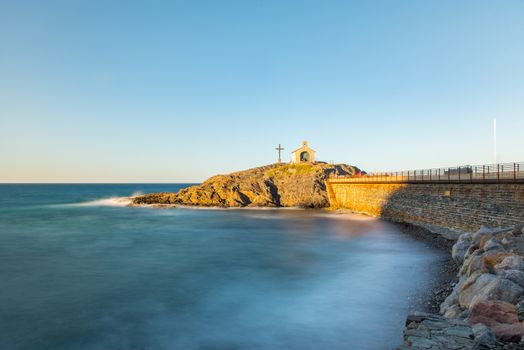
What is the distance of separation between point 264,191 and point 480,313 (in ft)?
206

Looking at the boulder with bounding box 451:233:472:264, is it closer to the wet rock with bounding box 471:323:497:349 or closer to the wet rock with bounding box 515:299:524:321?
the wet rock with bounding box 515:299:524:321

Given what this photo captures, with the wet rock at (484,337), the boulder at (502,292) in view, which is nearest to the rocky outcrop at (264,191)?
the boulder at (502,292)

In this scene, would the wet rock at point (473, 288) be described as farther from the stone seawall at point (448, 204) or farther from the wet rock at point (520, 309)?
the stone seawall at point (448, 204)

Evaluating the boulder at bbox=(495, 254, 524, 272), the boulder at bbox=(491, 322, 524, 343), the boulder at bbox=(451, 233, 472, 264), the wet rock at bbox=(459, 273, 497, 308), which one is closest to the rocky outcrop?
the boulder at bbox=(451, 233, 472, 264)

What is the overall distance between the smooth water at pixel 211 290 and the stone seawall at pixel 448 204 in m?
3.83

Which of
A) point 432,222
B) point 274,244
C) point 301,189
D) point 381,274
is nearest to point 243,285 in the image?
point 381,274

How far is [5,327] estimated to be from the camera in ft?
42.0

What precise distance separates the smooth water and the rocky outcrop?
35.6m

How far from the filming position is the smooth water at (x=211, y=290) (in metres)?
11.9

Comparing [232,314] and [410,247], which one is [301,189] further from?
[232,314]

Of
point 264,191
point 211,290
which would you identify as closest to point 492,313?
point 211,290

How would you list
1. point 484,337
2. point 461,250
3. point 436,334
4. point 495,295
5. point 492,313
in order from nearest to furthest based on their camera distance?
point 484,337, point 436,334, point 492,313, point 495,295, point 461,250

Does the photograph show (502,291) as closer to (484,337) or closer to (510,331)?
(510,331)

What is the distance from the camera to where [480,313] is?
901cm
